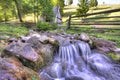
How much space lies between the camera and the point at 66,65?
23.2 ft

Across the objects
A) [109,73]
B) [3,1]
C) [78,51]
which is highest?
[3,1]

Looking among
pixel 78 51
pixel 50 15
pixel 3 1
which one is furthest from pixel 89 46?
pixel 3 1

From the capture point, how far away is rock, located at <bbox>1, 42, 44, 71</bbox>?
18.6 feet

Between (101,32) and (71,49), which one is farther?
(101,32)

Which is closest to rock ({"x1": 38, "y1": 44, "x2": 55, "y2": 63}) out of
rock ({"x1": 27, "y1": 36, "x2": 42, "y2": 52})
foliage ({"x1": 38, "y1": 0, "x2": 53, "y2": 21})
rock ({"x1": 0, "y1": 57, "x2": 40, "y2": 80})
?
rock ({"x1": 27, "y1": 36, "x2": 42, "y2": 52})

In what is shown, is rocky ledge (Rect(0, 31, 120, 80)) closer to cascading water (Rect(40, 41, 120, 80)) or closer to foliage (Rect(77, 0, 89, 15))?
cascading water (Rect(40, 41, 120, 80))

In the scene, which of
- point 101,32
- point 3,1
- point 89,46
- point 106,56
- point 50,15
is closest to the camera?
point 106,56

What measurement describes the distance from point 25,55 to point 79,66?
234 centimetres

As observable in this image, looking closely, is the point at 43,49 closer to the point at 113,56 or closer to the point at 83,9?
→ the point at 113,56

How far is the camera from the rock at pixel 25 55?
18.6 ft

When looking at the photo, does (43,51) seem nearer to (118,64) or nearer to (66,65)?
(66,65)

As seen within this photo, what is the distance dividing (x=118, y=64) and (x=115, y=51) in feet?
2.04

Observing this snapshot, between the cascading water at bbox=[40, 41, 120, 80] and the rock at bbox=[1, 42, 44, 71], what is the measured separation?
45 cm

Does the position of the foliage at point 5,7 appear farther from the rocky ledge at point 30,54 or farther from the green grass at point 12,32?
the rocky ledge at point 30,54
